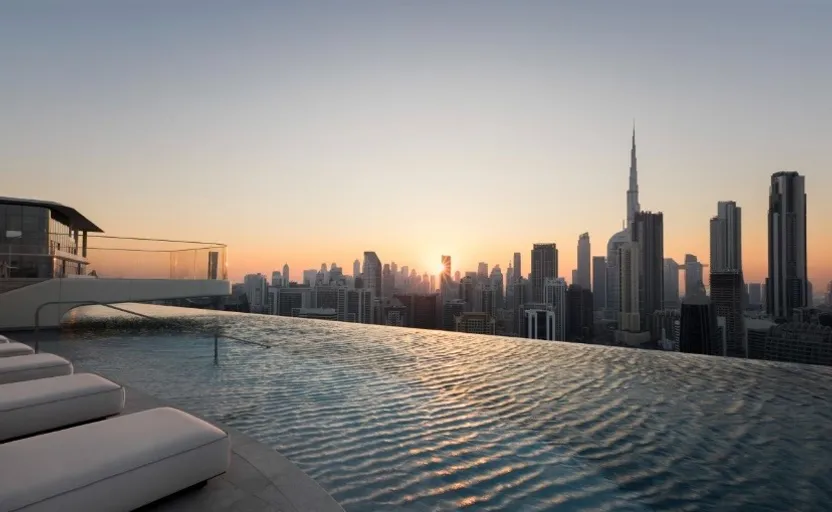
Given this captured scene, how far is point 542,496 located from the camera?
256 centimetres

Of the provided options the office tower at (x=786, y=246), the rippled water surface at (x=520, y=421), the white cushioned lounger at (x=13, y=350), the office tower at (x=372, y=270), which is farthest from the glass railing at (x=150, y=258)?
the office tower at (x=786, y=246)

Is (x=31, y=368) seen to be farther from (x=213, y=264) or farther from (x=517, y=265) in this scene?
(x=517, y=265)

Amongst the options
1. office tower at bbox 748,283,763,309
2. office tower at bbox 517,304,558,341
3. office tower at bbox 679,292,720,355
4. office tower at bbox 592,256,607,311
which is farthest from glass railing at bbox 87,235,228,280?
office tower at bbox 748,283,763,309

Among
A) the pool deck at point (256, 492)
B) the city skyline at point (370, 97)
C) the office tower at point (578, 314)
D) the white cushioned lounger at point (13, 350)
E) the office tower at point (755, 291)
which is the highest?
the city skyline at point (370, 97)

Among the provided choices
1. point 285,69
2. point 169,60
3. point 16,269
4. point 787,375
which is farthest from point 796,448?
point 16,269

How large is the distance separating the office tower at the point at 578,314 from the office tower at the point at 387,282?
3220 cm

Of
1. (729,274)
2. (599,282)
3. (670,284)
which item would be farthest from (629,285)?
(599,282)

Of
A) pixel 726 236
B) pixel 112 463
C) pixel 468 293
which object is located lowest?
pixel 468 293

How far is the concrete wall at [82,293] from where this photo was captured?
1141cm

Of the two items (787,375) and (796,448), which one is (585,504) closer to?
(796,448)

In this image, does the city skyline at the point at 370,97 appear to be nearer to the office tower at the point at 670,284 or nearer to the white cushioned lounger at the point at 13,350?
the white cushioned lounger at the point at 13,350

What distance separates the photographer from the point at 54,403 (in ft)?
9.31

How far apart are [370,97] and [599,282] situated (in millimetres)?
103053

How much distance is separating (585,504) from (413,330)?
9152 mm
